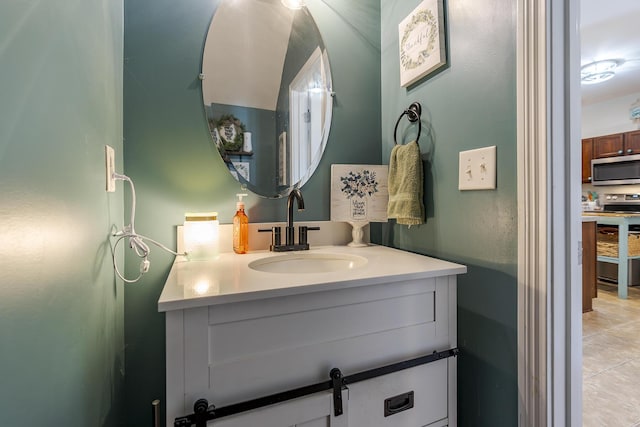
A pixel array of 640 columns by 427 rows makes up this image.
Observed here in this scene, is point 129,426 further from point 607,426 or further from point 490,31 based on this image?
point 607,426

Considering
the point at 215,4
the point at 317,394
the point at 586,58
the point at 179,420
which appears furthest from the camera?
Answer: the point at 586,58

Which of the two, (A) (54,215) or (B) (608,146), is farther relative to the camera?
(B) (608,146)

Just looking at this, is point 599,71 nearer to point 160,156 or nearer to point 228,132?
point 228,132

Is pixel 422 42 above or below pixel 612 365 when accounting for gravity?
above

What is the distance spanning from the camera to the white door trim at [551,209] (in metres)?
0.75

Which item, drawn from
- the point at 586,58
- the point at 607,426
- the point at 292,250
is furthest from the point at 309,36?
the point at 586,58

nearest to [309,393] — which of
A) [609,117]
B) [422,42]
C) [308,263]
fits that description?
[308,263]

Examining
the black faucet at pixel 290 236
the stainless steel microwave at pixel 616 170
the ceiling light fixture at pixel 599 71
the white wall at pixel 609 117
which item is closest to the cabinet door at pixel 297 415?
the black faucet at pixel 290 236

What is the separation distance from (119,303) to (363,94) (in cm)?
127

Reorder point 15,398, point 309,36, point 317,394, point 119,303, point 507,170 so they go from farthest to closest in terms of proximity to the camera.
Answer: point 309,36 < point 119,303 < point 507,170 < point 317,394 < point 15,398

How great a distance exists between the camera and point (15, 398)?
38cm

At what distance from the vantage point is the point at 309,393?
2.28ft

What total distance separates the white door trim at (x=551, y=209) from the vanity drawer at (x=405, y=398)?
8.3 inches

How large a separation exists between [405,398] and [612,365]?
1.94 metres
